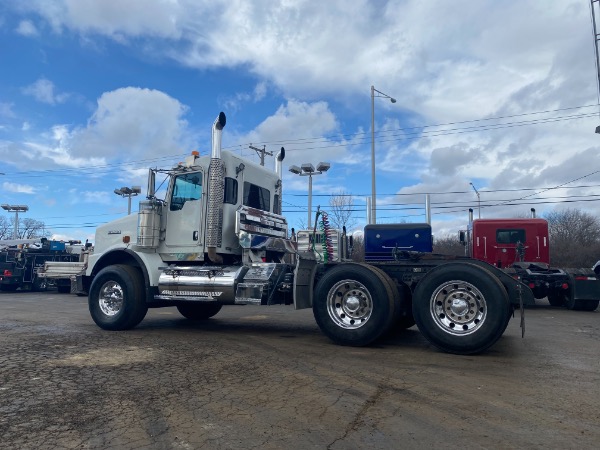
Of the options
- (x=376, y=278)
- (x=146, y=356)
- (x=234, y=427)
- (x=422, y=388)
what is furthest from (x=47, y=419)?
(x=376, y=278)

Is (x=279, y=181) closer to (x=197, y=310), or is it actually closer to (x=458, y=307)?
(x=197, y=310)

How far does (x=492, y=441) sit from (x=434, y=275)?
138 inches

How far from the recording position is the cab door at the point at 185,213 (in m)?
9.34

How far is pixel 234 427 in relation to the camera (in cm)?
400

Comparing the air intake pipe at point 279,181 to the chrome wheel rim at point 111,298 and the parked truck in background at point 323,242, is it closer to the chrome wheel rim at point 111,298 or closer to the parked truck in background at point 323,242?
the parked truck in background at point 323,242

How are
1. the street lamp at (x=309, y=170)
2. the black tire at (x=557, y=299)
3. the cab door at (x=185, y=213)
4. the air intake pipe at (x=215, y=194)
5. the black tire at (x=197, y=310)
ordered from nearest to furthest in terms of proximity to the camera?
the air intake pipe at (x=215, y=194) < the cab door at (x=185, y=213) < the black tire at (x=197, y=310) < the black tire at (x=557, y=299) < the street lamp at (x=309, y=170)

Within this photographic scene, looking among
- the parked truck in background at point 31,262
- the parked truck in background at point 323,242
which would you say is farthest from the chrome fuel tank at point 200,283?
the parked truck in background at point 31,262

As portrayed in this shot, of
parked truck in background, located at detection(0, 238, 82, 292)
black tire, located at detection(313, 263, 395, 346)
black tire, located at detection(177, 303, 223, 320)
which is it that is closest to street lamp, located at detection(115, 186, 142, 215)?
parked truck in background, located at detection(0, 238, 82, 292)

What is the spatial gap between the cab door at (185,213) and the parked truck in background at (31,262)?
1554cm

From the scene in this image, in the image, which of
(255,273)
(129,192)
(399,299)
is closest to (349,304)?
(399,299)

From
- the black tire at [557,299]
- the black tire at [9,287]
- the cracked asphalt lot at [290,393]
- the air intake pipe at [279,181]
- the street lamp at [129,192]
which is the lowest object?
the cracked asphalt lot at [290,393]

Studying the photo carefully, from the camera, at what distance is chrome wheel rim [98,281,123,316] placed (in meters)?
9.38

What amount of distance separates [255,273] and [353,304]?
206 cm

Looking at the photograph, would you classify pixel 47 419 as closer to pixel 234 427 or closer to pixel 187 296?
pixel 234 427
